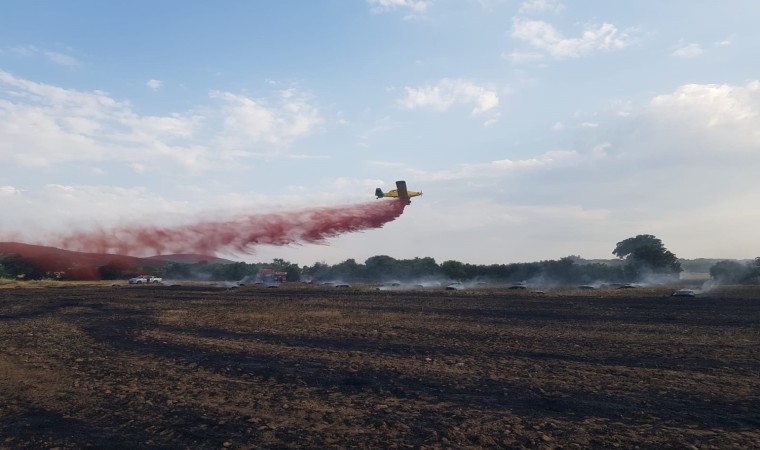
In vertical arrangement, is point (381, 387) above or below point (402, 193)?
below

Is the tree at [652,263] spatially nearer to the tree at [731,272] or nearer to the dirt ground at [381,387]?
the tree at [731,272]

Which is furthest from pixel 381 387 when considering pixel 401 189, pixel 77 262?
pixel 77 262

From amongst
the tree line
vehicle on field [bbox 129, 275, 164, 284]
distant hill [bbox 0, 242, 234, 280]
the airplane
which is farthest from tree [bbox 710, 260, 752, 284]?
vehicle on field [bbox 129, 275, 164, 284]

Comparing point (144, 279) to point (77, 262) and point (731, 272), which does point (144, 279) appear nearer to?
point (77, 262)

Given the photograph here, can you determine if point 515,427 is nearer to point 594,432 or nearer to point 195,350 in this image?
point 594,432

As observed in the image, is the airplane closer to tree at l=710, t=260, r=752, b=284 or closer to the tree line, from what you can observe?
the tree line

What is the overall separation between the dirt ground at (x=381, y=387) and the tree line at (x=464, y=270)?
66682mm

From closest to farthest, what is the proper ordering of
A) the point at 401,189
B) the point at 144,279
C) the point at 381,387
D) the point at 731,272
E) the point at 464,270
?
1. the point at 381,387
2. the point at 401,189
3. the point at 731,272
4. the point at 144,279
5. the point at 464,270

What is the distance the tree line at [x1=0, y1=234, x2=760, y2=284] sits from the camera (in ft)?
259

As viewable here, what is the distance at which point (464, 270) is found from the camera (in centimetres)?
9694

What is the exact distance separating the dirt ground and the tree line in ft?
219

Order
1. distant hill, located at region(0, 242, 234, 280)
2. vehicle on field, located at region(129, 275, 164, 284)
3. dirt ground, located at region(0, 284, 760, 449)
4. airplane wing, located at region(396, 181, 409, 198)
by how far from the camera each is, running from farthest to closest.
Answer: vehicle on field, located at region(129, 275, 164, 284) < distant hill, located at region(0, 242, 234, 280) < airplane wing, located at region(396, 181, 409, 198) < dirt ground, located at region(0, 284, 760, 449)

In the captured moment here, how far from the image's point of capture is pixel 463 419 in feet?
29.0

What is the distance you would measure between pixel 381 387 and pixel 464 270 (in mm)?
87291
